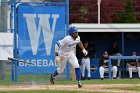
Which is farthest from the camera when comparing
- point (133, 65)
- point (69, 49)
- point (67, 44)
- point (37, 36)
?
point (133, 65)

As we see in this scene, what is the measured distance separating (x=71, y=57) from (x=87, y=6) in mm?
26144

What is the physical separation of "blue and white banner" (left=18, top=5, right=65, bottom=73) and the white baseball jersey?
3577mm

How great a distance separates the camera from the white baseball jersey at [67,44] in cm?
1662

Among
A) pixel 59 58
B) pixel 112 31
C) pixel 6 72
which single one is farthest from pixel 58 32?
pixel 112 31

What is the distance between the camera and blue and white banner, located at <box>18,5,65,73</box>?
2059 centimetres

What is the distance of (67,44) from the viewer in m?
16.8

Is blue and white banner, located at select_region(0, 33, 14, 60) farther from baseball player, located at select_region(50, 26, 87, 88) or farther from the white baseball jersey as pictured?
the white baseball jersey

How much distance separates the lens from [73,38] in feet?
54.5

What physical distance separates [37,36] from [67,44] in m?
4.05

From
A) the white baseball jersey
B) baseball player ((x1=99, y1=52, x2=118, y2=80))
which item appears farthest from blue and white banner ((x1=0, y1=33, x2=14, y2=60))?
baseball player ((x1=99, y1=52, x2=118, y2=80))

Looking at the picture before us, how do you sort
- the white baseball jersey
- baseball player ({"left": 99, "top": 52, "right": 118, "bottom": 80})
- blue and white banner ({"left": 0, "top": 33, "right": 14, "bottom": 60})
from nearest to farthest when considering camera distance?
the white baseball jersey < blue and white banner ({"left": 0, "top": 33, "right": 14, "bottom": 60}) < baseball player ({"left": 99, "top": 52, "right": 118, "bottom": 80})

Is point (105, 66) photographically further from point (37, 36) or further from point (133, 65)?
point (37, 36)

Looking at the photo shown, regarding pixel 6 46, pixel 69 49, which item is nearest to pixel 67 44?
pixel 69 49

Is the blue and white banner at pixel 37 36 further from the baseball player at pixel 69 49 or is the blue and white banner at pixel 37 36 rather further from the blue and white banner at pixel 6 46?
the baseball player at pixel 69 49
